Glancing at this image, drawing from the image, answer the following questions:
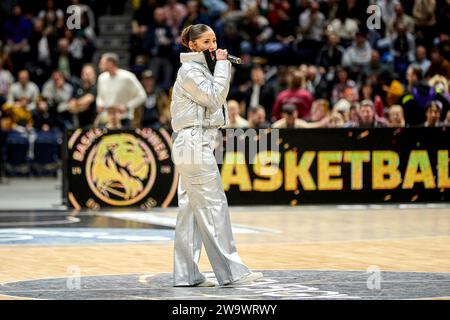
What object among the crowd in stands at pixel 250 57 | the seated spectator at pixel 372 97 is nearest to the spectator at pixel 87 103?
the crowd in stands at pixel 250 57

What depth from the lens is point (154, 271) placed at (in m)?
10.9

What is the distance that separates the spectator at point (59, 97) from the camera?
957 inches

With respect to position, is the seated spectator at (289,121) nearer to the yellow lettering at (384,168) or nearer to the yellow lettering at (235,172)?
the yellow lettering at (235,172)

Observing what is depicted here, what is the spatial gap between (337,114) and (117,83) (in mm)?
3550

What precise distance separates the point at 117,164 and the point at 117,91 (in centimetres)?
250

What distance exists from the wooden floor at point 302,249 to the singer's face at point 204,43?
2.22 m

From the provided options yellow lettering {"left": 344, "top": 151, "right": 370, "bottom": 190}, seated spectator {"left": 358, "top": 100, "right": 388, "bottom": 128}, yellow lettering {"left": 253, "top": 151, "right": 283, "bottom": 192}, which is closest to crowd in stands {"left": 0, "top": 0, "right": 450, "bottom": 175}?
seated spectator {"left": 358, "top": 100, "right": 388, "bottom": 128}

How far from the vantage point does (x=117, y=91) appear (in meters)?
19.5

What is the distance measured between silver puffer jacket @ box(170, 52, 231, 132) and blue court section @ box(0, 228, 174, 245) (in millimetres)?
3975

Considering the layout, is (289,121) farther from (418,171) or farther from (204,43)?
(204,43)

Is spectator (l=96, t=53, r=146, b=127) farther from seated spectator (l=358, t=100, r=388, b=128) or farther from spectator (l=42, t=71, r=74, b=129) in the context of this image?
spectator (l=42, t=71, r=74, b=129)

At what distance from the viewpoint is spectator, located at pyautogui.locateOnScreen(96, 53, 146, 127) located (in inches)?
764
